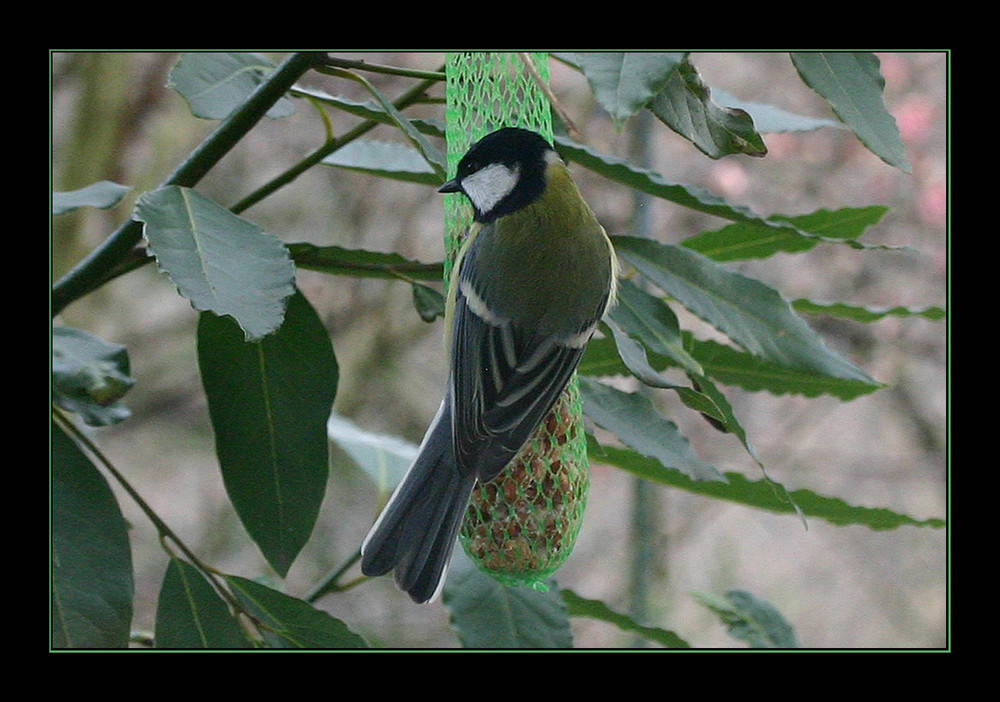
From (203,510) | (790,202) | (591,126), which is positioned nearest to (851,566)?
(790,202)

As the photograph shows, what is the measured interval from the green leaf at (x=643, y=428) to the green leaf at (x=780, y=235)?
28cm

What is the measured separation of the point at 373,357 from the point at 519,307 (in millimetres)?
3042

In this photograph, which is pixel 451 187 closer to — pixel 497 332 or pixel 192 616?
pixel 497 332

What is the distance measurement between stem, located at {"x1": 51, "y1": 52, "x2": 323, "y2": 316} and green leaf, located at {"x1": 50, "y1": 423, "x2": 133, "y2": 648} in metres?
0.18

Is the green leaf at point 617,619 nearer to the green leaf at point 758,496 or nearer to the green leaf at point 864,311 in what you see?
the green leaf at point 758,496

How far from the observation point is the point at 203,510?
476cm

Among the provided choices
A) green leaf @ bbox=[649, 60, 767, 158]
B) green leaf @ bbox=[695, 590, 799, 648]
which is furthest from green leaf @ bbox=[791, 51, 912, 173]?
green leaf @ bbox=[695, 590, 799, 648]

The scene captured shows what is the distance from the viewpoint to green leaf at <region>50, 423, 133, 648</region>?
126cm

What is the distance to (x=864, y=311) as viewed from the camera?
1.54 m

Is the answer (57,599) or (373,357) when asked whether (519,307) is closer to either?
(57,599)

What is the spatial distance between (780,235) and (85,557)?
1038mm

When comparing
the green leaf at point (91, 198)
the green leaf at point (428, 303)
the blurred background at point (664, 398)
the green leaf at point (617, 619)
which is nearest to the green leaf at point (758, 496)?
the green leaf at point (617, 619)

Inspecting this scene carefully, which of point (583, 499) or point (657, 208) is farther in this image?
point (657, 208)

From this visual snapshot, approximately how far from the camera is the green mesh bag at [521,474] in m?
1.44
